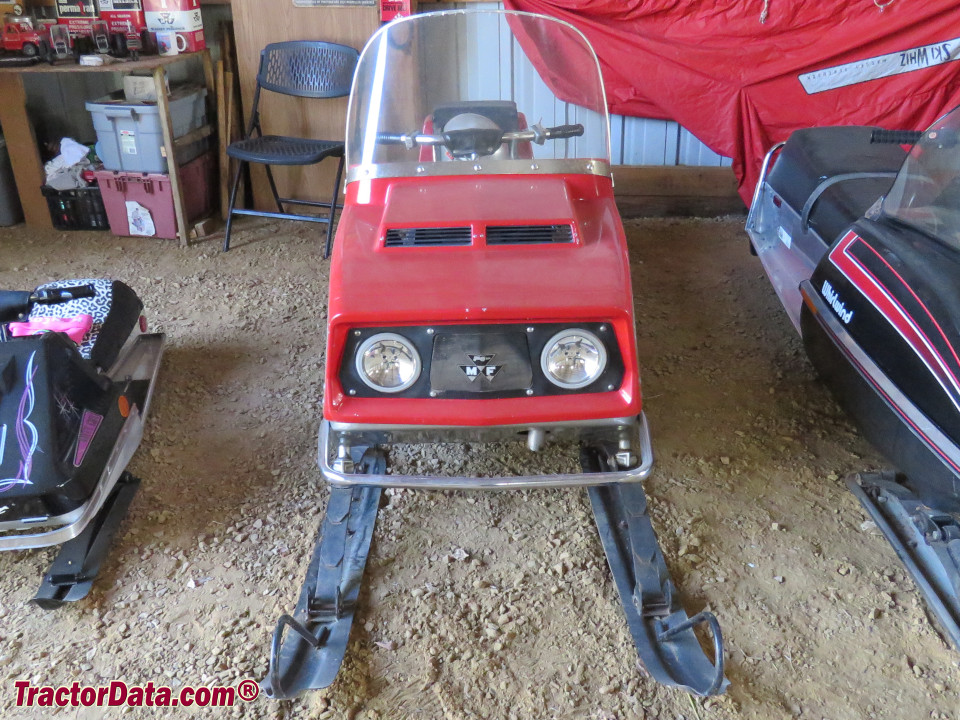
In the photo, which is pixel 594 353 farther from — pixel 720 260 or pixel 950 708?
pixel 720 260

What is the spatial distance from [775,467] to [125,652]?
7.03 feet

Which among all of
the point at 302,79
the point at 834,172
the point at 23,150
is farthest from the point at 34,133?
the point at 834,172

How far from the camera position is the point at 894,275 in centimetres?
231

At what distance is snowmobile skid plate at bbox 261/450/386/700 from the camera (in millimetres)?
1835

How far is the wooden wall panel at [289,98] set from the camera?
438 centimetres

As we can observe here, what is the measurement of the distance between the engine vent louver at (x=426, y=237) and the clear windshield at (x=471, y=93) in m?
0.31

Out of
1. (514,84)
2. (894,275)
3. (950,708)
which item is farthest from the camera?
(514,84)

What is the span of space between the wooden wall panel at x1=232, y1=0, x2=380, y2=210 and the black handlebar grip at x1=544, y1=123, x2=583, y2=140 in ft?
7.86

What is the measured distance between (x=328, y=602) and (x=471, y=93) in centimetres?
173

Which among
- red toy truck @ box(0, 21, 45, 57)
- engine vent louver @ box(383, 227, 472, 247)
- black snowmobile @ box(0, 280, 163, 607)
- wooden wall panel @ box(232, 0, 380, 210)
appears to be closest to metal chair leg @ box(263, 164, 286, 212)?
wooden wall panel @ box(232, 0, 380, 210)

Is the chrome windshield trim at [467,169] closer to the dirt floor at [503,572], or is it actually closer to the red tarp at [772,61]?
the dirt floor at [503,572]

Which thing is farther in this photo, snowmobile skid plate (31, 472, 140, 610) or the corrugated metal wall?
the corrugated metal wall

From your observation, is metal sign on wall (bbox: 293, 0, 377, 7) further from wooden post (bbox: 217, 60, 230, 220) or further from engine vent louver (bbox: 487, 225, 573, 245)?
engine vent louver (bbox: 487, 225, 573, 245)

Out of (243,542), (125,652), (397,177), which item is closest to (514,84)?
(397,177)
